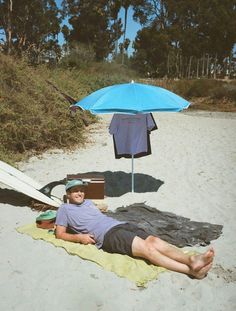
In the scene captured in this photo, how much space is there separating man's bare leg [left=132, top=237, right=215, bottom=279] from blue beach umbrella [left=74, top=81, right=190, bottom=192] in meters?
1.97

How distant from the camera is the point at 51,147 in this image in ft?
34.0

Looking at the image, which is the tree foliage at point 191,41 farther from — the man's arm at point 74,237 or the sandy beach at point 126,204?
the man's arm at point 74,237

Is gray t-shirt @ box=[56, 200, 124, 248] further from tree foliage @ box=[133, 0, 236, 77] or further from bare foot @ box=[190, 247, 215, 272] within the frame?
tree foliage @ box=[133, 0, 236, 77]

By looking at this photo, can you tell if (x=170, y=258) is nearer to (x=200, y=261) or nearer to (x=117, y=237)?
(x=200, y=261)

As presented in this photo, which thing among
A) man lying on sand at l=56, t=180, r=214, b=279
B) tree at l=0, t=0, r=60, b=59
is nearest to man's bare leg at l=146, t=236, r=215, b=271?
man lying on sand at l=56, t=180, r=214, b=279

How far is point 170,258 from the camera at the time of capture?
416cm

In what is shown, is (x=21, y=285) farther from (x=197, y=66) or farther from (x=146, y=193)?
(x=197, y=66)

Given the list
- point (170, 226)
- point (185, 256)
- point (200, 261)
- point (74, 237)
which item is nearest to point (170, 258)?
point (185, 256)

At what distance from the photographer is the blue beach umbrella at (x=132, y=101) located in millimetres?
5566

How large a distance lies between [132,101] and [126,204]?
1811 mm

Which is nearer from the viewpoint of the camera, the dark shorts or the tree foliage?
the dark shorts

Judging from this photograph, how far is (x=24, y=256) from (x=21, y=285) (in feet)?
2.07

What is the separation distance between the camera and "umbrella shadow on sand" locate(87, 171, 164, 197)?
289 inches

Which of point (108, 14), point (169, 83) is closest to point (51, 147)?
point (169, 83)
